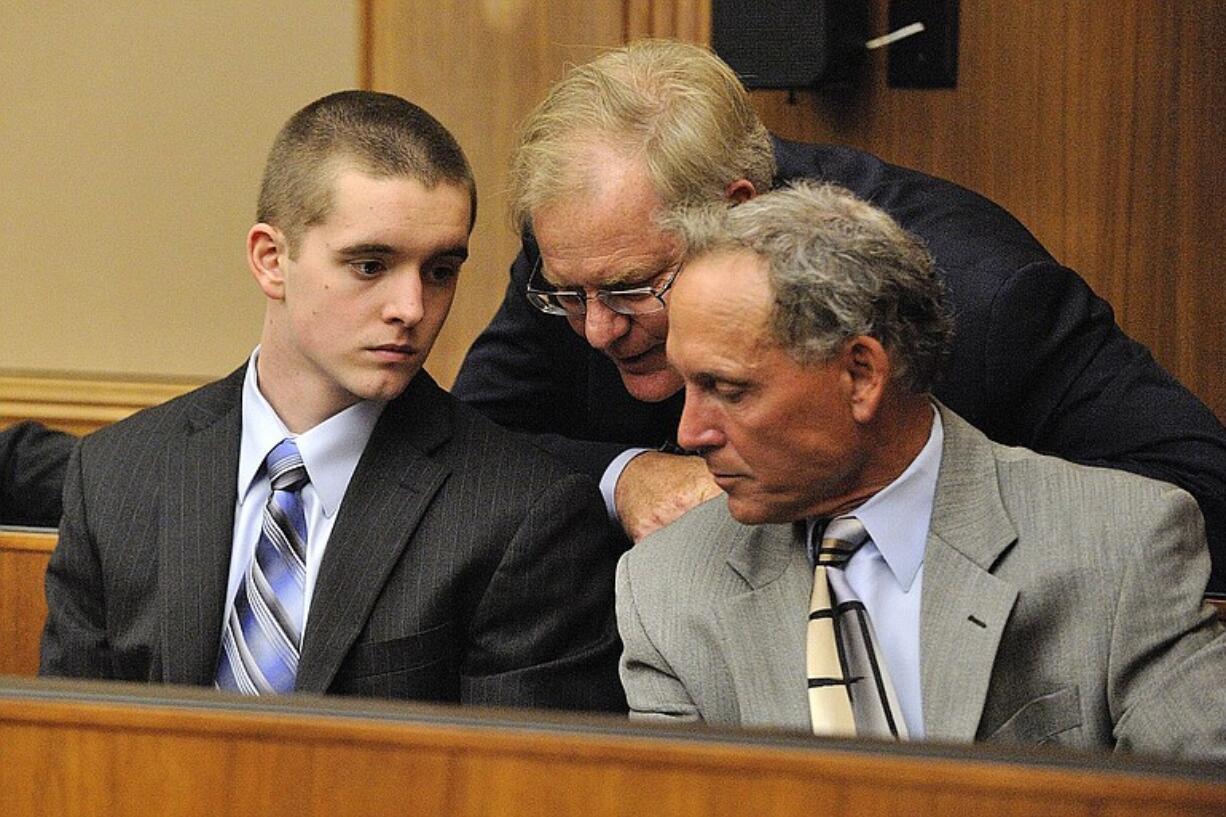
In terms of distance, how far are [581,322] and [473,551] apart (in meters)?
0.32

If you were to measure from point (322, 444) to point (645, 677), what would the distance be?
47cm

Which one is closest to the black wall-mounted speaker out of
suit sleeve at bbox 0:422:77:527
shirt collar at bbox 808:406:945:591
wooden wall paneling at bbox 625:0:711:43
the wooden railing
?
wooden wall paneling at bbox 625:0:711:43

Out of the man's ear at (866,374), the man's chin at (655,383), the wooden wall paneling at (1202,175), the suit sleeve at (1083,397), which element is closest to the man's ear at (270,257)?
the man's chin at (655,383)

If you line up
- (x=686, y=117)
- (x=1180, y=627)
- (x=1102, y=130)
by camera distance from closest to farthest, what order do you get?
(x=1180, y=627) → (x=686, y=117) → (x=1102, y=130)

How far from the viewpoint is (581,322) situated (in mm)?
2092

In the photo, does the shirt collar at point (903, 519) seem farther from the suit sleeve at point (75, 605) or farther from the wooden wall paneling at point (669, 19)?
the wooden wall paneling at point (669, 19)

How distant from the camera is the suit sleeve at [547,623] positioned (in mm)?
1898

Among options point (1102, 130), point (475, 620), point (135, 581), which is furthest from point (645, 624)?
point (1102, 130)

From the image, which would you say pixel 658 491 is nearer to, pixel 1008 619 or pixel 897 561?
pixel 897 561

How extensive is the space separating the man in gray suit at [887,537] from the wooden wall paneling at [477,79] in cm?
177

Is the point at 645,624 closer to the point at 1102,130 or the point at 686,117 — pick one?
the point at 686,117

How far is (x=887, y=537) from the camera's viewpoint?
174cm

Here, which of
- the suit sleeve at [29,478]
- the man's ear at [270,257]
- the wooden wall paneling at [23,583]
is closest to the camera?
the man's ear at [270,257]

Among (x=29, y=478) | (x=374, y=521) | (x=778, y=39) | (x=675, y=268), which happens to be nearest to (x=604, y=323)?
(x=675, y=268)
